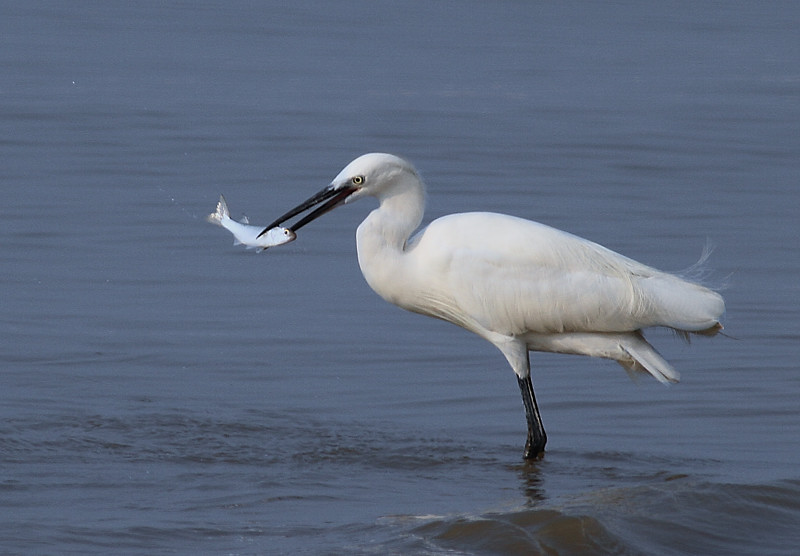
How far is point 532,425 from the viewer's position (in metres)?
7.29

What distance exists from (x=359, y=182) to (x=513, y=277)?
0.89m

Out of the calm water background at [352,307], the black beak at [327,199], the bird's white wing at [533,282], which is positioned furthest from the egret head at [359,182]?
the calm water background at [352,307]

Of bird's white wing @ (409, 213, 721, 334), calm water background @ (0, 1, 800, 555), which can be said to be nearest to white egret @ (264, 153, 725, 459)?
bird's white wing @ (409, 213, 721, 334)

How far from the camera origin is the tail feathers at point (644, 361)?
24.3 ft

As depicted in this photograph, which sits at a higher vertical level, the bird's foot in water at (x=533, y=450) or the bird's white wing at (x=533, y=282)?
the bird's white wing at (x=533, y=282)

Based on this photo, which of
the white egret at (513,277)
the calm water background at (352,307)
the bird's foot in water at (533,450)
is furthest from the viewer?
the white egret at (513,277)

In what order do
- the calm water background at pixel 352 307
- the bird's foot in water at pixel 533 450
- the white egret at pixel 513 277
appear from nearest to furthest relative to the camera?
the calm water background at pixel 352 307 → the bird's foot in water at pixel 533 450 → the white egret at pixel 513 277

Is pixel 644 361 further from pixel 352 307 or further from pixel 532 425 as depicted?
pixel 352 307

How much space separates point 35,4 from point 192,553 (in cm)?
1743

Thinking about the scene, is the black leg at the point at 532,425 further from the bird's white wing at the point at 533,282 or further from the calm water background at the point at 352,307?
the bird's white wing at the point at 533,282

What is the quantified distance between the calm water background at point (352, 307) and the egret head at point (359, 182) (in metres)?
1.09

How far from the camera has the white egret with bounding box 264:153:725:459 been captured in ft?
24.2

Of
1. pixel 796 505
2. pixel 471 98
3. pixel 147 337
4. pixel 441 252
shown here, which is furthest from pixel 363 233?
pixel 471 98

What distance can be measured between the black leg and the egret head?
3.91 ft
